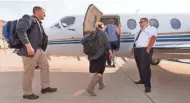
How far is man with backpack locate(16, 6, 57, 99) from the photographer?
23.3 ft

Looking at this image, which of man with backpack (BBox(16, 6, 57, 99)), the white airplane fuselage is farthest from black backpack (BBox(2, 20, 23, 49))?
the white airplane fuselage

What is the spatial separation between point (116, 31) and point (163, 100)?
4541 mm

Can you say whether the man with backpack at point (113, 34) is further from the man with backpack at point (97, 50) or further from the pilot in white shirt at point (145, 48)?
the man with backpack at point (97, 50)

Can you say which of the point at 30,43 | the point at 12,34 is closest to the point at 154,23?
the point at 30,43

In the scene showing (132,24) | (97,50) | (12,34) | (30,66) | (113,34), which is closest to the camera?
(12,34)

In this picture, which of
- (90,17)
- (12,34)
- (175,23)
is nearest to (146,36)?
(90,17)

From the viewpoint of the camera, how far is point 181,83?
10008mm

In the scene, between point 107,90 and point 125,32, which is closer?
point 107,90

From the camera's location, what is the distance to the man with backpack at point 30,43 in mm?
7105

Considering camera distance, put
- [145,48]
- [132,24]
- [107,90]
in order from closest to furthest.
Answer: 1. [145,48]
2. [107,90]
3. [132,24]

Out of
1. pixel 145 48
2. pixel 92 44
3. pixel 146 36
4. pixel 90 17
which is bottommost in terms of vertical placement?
pixel 145 48

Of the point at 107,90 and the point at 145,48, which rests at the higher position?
the point at 145,48

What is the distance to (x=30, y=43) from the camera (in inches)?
291

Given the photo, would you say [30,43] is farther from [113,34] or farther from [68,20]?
[68,20]
